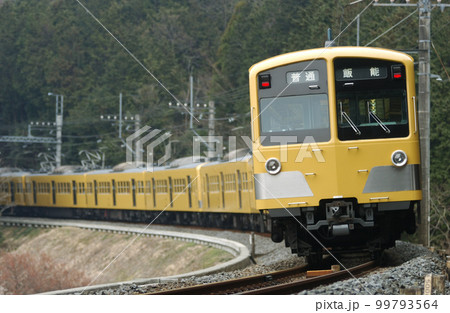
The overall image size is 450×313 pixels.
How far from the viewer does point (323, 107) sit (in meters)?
11.6

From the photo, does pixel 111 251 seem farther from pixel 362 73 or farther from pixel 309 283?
pixel 309 283

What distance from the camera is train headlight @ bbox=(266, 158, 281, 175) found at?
1151 cm

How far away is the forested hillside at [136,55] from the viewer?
5403 cm

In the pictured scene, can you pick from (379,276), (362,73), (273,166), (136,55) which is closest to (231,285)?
(273,166)

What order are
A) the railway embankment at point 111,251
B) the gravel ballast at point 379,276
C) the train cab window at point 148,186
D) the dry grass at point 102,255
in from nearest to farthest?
the gravel ballast at point 379,276 → the railway embankment at point 111,251 → the dry grass at point 102,255 → the train cab window at point 148,186

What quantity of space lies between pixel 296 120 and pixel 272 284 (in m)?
2.13

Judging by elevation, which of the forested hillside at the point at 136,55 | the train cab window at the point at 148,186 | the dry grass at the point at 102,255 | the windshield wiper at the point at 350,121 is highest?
the forested hillside at the point at 136,55

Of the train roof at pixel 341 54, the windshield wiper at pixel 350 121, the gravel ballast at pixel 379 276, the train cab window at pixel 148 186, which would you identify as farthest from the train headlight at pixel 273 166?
the train cab window at pixel 148 186

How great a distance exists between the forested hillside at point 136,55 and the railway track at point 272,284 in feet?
111

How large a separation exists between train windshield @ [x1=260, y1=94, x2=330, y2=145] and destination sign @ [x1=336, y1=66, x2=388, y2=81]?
1.20 ft

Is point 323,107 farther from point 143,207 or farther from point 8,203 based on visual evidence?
point 8,203

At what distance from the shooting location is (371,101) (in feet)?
38.0

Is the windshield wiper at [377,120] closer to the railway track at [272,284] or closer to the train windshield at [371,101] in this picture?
the train windshield at [371,101]
